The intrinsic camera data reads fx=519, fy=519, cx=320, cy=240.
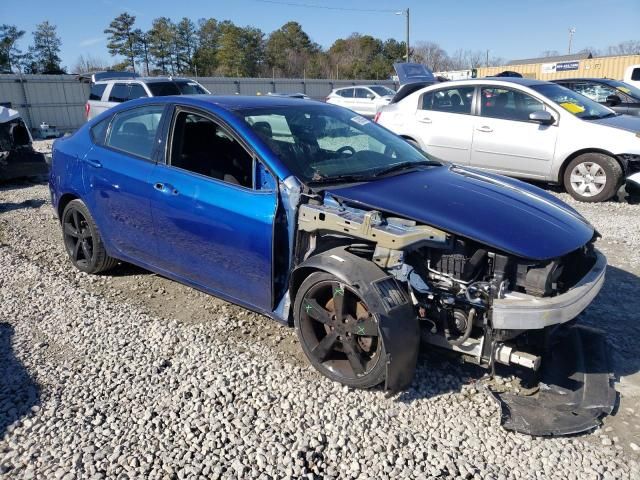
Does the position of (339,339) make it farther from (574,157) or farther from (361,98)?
(361,98)

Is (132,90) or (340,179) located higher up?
(132,90)

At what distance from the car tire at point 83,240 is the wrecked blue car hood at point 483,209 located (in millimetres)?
2520

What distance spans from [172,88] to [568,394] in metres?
12.2

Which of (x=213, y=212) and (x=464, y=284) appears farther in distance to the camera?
(x=213, y=212)

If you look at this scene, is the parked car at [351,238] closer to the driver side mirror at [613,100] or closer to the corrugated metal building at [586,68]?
the driver side mirror at [613,100]

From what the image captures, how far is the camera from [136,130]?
4.19 meters

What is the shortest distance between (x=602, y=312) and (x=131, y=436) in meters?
3.48

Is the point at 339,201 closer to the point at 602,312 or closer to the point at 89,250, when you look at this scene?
the point at 602,312

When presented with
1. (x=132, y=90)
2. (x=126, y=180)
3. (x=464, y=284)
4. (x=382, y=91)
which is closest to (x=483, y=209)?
(x=464, y=284)

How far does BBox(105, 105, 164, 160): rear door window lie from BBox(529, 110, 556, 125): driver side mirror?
547cm

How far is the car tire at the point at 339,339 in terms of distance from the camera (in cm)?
289

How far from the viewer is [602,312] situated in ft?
13.2

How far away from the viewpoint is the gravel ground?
8.13ft

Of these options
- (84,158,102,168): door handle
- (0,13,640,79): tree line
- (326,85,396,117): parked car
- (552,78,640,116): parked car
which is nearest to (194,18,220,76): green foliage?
(0,13,640,79): tree line
